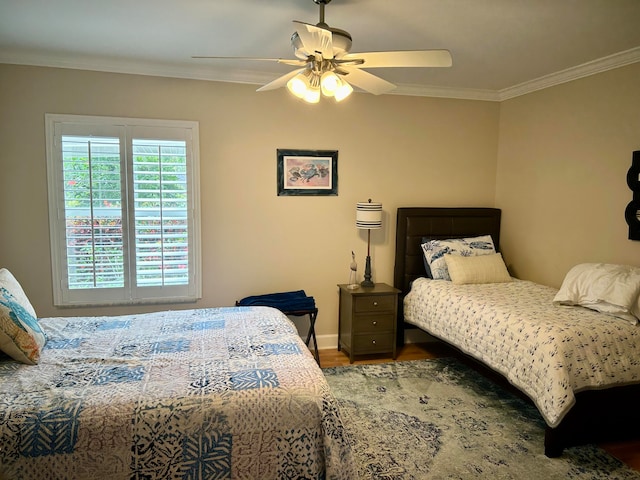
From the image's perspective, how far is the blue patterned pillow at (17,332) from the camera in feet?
6.57

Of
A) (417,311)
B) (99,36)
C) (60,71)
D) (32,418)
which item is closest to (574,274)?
(417,311)

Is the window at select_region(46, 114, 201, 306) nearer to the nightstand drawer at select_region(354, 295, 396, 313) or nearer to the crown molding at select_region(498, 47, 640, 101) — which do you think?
the nightstand drawer at select_region(354, 295, 396, 313)

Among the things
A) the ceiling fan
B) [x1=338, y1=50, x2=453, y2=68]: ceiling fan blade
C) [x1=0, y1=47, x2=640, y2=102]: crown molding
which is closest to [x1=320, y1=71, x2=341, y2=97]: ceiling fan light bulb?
the ceiling fan

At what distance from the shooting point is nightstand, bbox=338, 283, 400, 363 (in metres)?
3.83

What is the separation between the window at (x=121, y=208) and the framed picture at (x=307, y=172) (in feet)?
2.56

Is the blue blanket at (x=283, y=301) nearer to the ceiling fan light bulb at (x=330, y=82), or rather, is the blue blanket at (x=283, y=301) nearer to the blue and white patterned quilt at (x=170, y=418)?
the blue and white patterned quilt at (x=170, y=418)

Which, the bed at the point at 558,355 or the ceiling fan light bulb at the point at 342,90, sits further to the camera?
the bed at the point at 558,355

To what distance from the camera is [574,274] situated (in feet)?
10.2

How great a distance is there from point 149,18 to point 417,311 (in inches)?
121

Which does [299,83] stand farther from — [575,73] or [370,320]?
[575,73]

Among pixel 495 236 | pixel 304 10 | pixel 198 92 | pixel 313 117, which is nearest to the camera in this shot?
pixel 304 10

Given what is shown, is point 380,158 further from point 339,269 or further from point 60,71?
point 60,71

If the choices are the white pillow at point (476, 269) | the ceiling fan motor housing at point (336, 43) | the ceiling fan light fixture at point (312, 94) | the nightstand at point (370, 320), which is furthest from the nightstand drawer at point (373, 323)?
the ceiling fan motor housing at point (336, 43)

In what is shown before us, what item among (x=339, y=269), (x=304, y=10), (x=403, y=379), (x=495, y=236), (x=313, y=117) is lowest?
(x=403, y=379)
